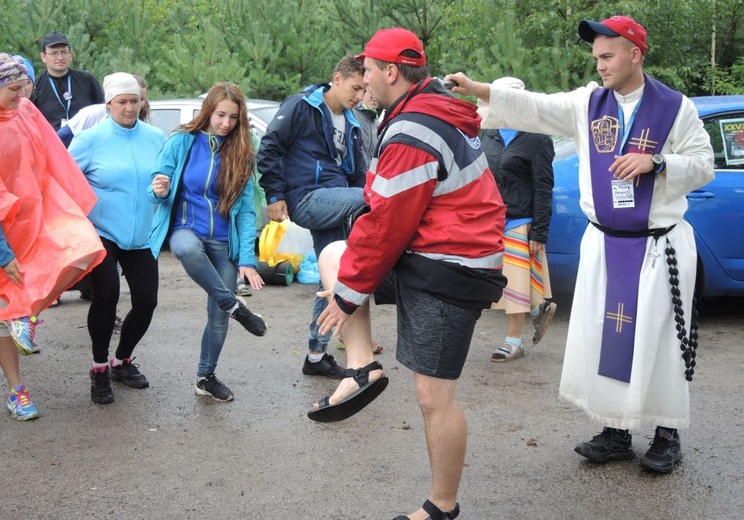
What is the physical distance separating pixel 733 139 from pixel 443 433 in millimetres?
4745

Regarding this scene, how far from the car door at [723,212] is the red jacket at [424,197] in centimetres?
400

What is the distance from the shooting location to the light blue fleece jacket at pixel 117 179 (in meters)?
5.97

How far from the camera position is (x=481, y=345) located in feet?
24.5

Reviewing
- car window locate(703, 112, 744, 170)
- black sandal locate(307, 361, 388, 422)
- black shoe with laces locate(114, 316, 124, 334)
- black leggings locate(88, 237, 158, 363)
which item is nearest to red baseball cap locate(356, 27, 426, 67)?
black sandal locate(307, 361, 388, 422)

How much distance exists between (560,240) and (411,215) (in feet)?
14.0

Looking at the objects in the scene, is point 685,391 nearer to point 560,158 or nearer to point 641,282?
point 641,282

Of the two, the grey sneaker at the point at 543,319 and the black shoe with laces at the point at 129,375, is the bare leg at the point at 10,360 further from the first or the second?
the grey sneaker at the point at 543,319

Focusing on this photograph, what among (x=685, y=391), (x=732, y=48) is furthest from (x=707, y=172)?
(x=732, y=48)

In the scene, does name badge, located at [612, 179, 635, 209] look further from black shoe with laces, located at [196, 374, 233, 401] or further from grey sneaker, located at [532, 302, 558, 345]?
black shoe with laces, located at [196, 374, 233, 401]

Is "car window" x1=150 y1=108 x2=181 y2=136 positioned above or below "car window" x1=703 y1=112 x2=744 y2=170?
below

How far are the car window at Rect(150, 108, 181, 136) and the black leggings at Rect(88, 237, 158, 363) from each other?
5.07 meters

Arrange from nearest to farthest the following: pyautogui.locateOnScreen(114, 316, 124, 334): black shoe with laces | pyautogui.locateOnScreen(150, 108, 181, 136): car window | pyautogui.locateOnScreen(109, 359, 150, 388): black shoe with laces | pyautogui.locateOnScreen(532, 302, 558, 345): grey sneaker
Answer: pyautogui.locateOnScreen(109, 359, 150, 388): black shoe with laces
pyautogui.locateOnScreen(532, 302, 558, 345): grey sneaker
pyautogui.locateOnScreen(114, 316, 124, 334): black shoe with laces
pyautogui.locateOnScreen(150, 108, 181, 136): car window

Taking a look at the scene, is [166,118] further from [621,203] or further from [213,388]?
[621,203]

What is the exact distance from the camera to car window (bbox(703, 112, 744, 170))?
7.65 metres
